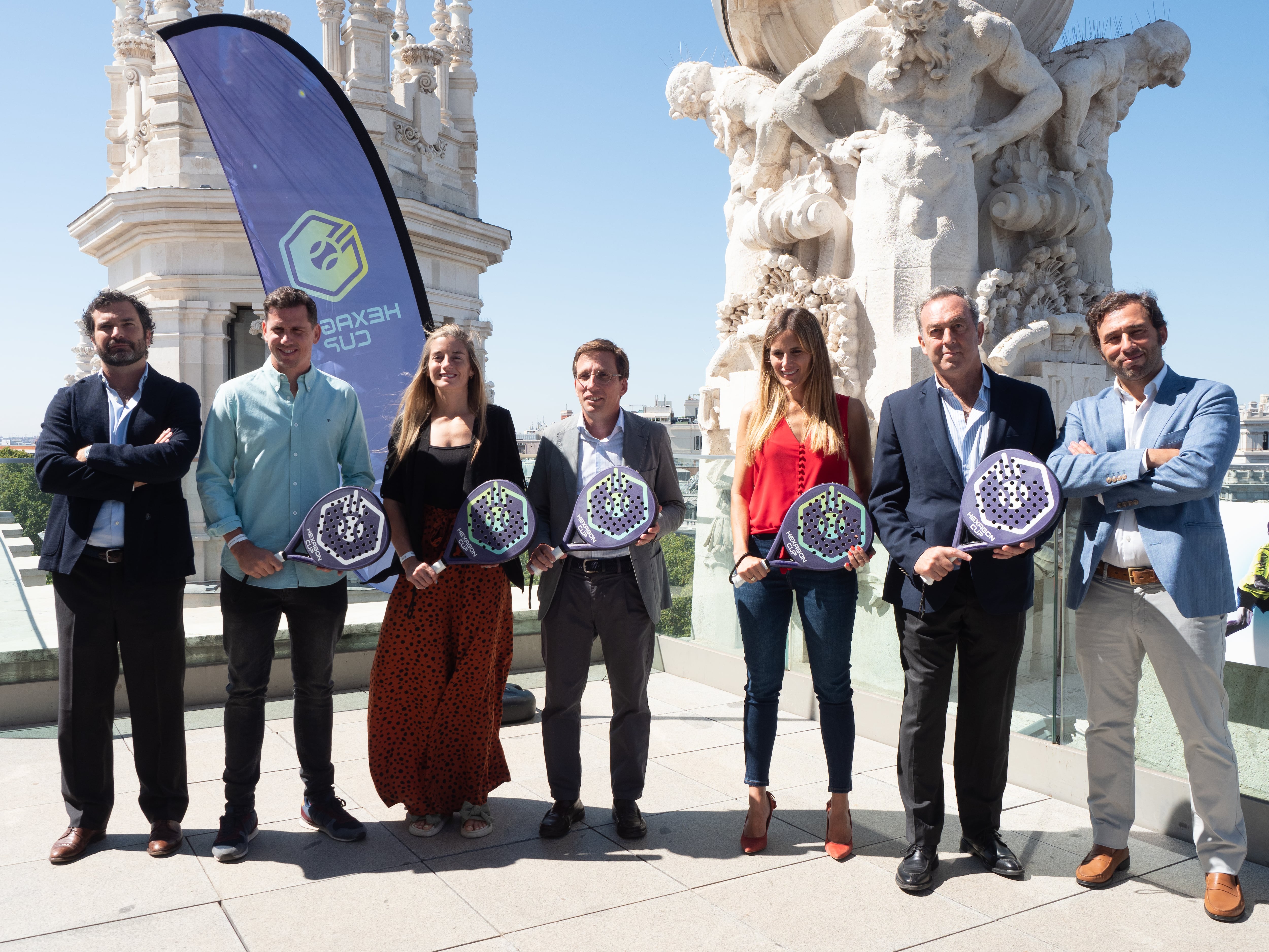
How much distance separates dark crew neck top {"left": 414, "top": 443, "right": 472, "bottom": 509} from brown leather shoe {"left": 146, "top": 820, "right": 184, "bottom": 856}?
1.43 m

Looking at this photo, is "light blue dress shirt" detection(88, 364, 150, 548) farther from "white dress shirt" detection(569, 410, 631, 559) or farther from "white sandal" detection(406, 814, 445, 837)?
"white dress shirt" detection(569, 410, 631, 559)

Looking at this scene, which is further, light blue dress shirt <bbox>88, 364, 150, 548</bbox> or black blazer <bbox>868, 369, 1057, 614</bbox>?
light blue dress shirt <bbox>88, 364, 150, 548</bbox>

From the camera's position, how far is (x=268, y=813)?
12.3 ft

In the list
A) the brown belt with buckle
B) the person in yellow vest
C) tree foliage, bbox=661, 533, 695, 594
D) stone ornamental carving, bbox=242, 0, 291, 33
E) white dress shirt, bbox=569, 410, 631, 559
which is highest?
stone ornamental carving, bbox=242, 0, 291, 33

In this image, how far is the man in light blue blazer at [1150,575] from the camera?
294 centimetres

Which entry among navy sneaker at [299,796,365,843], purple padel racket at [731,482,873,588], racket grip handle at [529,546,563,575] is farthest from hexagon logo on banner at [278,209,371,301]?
purple padel racket at [731,482,873,588]

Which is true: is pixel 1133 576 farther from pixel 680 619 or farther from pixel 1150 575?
pixel 680 619

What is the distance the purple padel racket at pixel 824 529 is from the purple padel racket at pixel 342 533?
136cm

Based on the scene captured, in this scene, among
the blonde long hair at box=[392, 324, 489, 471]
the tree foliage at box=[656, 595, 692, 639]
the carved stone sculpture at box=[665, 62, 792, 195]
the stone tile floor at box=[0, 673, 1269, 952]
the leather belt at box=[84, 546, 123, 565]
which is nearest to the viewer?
the stone tile floor at box=[0, 673, 1269, 952]

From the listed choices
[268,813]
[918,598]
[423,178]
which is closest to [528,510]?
[918,598]

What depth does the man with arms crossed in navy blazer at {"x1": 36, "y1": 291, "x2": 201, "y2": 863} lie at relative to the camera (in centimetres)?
328

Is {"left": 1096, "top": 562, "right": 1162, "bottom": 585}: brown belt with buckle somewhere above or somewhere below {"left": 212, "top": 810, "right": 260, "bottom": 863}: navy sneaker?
above

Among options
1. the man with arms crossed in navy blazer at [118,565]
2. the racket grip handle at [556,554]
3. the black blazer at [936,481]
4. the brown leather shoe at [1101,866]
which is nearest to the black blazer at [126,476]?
the man with arms crossed in navy blazer at [118,565]

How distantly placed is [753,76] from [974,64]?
1.52 meters
